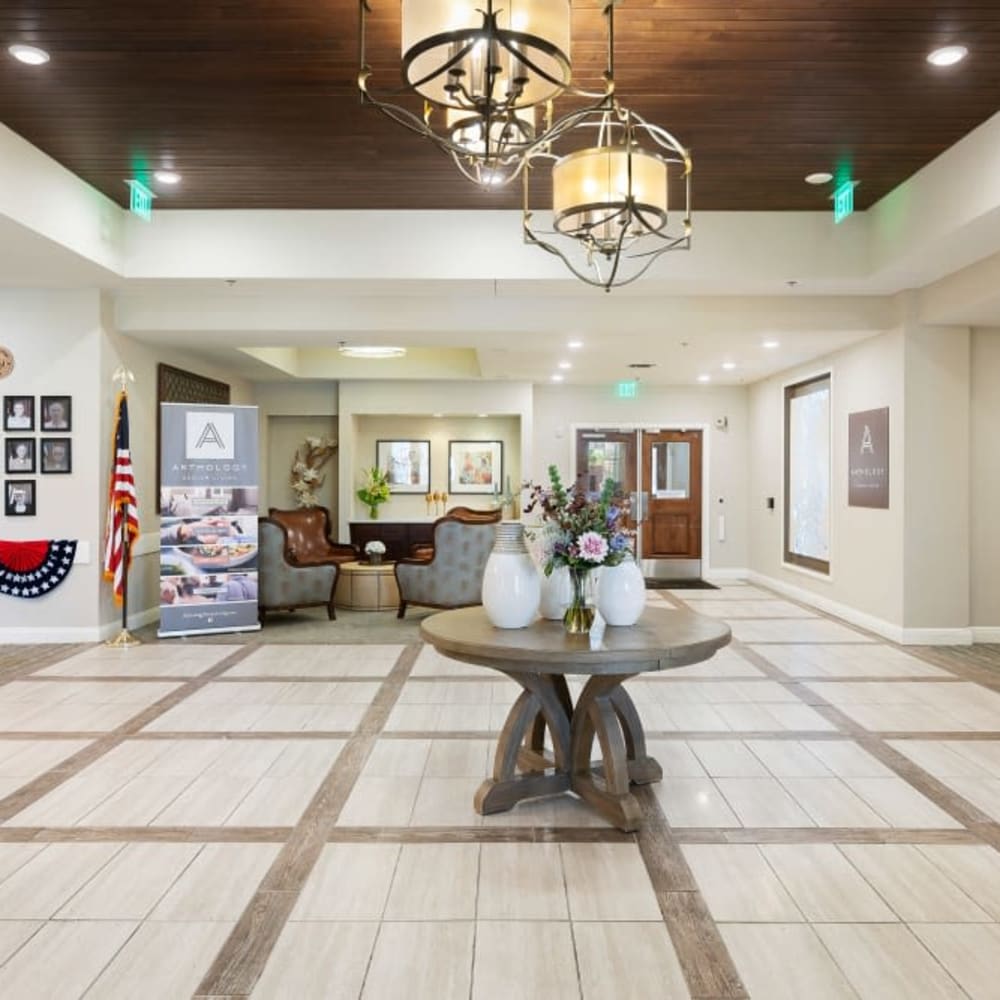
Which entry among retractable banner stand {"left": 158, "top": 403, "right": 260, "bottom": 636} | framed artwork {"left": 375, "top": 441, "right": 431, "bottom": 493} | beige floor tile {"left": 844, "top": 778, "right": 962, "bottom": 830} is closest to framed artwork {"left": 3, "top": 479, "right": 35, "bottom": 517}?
retractable banner stand {"left": 158, "top": 403, "right": 260, "bottom": 636}

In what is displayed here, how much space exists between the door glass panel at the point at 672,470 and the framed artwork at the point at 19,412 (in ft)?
24.8

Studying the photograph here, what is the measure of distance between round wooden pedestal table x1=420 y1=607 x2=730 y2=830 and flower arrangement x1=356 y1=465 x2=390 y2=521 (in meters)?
7.29

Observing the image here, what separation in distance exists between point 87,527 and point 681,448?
7538 millimetres

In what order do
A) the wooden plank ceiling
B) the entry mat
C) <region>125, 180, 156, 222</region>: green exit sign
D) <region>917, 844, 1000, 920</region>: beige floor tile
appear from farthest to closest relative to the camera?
the entry mat → <region>125, 180, 156, 222</region>: green exit sign → the wooden plank ceiling → <region>917, 844, 1000, 920</region>: beige floor tile

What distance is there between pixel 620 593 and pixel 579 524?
0.35 metres

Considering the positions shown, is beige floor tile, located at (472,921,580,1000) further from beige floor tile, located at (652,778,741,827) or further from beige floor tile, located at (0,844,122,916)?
beige floor tile, located at (0,844,122,916)

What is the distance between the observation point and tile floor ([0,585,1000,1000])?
2102 mm

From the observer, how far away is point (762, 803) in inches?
126

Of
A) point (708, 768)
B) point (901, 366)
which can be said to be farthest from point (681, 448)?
point (708, 768)

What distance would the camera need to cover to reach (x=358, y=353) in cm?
997

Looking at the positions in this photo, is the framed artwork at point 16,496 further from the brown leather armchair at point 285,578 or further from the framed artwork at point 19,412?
the brown leather armchair at point 285,578

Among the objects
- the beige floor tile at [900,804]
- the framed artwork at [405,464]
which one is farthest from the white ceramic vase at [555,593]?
the framed artwork at [405,464]

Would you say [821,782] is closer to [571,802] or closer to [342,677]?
[571,802]

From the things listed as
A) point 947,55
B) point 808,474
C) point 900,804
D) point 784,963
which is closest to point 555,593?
point 784,963
